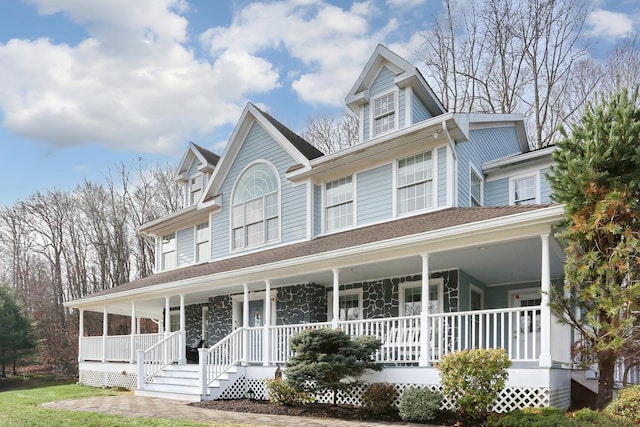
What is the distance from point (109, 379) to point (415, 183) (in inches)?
494

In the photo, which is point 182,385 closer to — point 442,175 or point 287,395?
point 287,395

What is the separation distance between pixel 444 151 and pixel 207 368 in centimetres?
789

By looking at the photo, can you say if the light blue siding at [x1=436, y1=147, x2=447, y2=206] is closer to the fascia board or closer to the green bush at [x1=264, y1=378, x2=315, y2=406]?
the fascia board

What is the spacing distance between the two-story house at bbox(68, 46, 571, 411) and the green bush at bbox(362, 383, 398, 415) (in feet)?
1.09

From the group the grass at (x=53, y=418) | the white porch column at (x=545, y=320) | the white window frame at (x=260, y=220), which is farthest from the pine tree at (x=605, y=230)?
the white window frame at (x=260, y=220)

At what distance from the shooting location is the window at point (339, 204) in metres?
15.4

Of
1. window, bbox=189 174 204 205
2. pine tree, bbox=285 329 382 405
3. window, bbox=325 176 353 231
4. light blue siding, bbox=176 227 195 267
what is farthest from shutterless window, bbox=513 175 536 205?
window, bbox=189 174 204 205

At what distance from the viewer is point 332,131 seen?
32.2 metres

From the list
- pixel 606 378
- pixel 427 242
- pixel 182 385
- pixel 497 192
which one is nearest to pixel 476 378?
pixel 606 378

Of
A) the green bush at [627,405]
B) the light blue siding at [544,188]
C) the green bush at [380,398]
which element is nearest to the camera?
the green bush at [627,405]

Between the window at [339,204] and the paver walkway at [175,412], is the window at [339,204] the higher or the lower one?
the higher one

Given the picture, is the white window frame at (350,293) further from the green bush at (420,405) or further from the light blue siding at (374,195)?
the green bush at (420,405)

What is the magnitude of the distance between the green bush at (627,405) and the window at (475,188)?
7.32 m

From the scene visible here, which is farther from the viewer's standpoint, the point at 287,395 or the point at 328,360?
the point at 287,395
